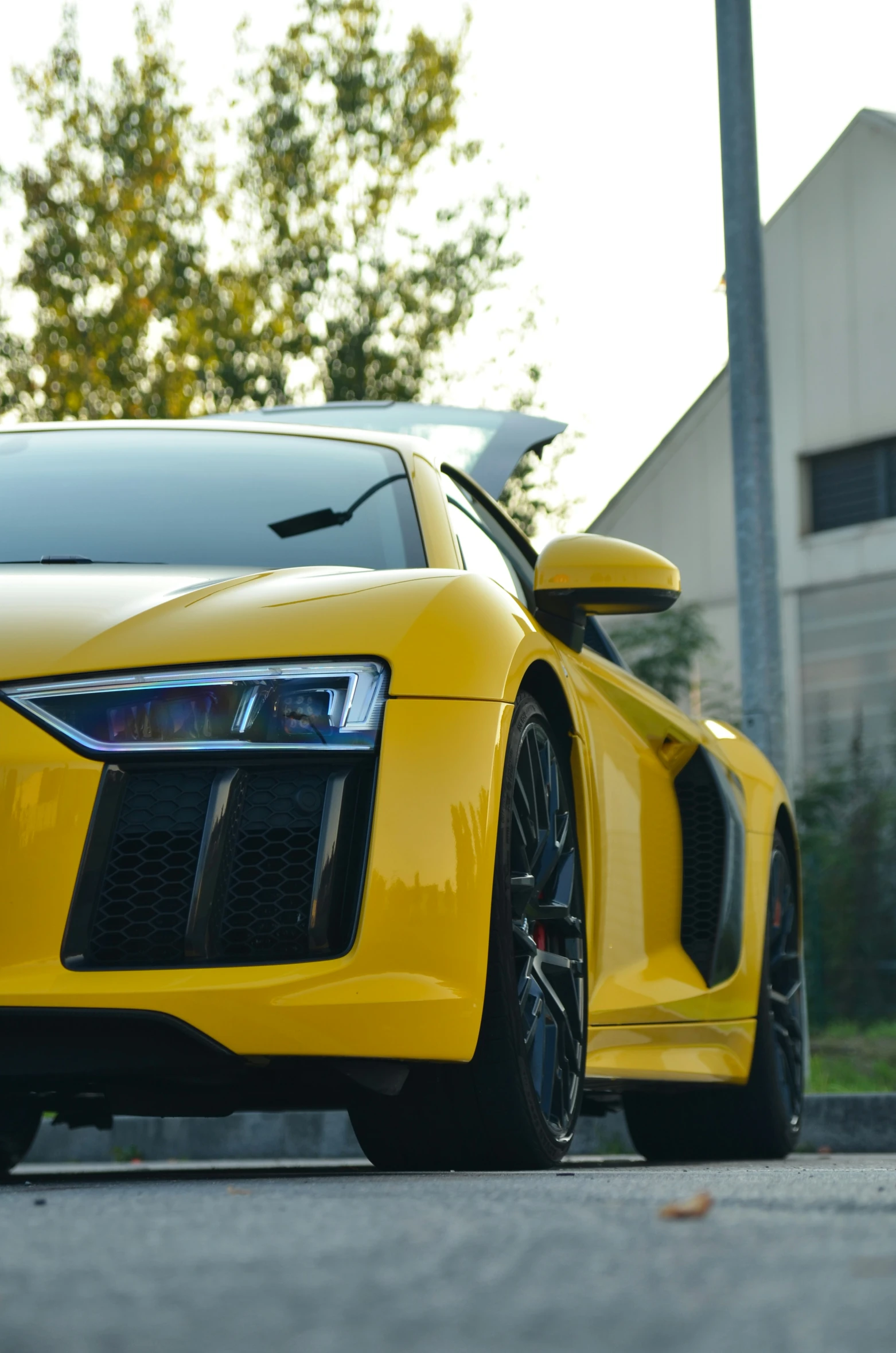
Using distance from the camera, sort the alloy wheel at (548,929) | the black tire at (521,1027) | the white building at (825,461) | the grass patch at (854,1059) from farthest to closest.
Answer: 1. the white building at (825,461)
2. the grass patch at (854,1059)
3. the alloy wheel at (548,929)
4. the black tire at (521,1027)

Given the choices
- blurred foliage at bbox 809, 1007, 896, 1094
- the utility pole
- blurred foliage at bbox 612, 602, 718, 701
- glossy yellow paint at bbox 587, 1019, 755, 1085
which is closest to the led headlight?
glossy yellow paint at bbox 587, 1019, 755, 1085

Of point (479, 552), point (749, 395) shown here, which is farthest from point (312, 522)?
point (749, 395)

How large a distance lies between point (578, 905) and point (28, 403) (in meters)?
15.0

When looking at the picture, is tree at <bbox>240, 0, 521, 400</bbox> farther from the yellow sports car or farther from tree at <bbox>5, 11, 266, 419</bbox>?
the yellow sports car

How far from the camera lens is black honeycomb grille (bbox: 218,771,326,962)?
288 cm

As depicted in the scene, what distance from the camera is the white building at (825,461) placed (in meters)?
16.1

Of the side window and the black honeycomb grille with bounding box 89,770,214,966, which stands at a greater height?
the side window

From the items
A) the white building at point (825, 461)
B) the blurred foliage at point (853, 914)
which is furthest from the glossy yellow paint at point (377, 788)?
the white building at point (825, 461)

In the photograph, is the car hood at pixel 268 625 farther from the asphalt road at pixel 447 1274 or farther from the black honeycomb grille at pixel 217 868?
the asphalt road at pixel 447 1274

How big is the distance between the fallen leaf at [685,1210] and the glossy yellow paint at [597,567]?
192 centimetres

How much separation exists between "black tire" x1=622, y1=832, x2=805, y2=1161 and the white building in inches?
410

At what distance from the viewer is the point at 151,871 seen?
2.88 meters

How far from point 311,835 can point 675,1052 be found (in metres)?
1.51

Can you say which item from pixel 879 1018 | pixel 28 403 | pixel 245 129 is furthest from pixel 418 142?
pixel 879 1018
